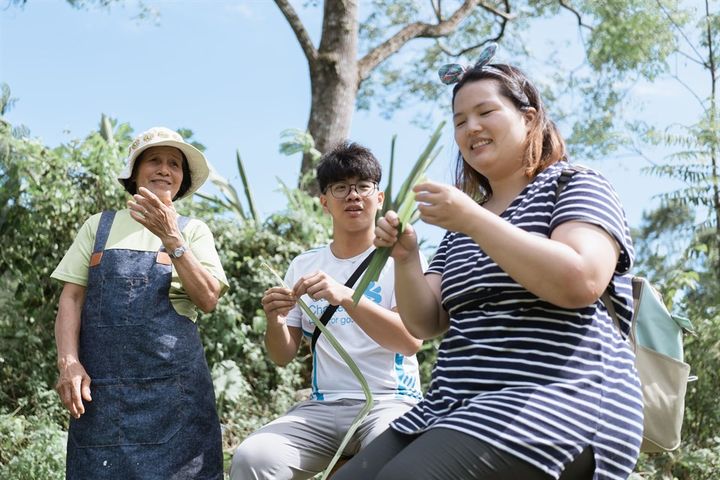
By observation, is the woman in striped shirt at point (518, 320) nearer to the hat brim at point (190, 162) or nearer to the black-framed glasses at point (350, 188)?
the black-framed glasses at point (350, 188)

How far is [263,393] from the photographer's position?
18.7 feet

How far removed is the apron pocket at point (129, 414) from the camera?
3.05m

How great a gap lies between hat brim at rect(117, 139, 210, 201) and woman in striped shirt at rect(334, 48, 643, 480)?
4.59 feet

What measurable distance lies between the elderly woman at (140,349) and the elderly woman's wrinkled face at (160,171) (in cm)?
6

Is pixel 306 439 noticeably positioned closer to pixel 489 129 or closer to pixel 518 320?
pixel 518 320

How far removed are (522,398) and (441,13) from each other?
1068 centimetres

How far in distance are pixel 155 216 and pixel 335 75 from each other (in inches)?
245

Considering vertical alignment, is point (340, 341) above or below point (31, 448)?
above

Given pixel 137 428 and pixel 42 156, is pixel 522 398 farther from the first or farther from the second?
pixel 42 156

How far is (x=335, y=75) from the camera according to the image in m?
8.96

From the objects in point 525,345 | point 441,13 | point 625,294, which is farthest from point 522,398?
point 441,13

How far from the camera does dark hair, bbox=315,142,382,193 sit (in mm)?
3279

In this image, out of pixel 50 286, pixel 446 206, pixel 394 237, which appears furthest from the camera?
pixel 50 286

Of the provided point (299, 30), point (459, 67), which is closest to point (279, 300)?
point (459, 67)
